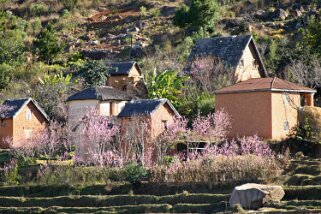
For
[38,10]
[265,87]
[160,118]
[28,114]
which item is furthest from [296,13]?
[160,118]

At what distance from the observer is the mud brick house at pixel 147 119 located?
3872 centimetres

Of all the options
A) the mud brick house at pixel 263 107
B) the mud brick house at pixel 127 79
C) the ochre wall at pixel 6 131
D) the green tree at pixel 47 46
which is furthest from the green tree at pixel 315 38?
the green tree at pixel 47 46

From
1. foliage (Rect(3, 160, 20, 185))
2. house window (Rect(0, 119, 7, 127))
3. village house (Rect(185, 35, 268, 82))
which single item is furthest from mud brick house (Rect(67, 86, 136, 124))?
village house (Rect(185, 35, 268, 82))

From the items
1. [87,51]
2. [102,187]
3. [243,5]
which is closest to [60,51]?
[87,51]

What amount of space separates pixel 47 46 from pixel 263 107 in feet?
90.3

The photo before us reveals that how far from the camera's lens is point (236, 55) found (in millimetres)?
48219

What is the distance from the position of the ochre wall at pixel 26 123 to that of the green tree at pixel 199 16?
62.0ft

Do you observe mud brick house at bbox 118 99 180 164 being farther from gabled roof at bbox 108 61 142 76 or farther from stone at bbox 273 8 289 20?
stone at bbox 273 8 289 20

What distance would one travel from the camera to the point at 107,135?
38.2m

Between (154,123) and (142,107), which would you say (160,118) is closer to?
(154,123)

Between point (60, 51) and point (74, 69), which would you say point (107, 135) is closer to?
point (74, 69)

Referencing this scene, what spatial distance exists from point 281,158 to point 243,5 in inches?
1551

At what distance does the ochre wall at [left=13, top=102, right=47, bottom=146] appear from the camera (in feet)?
154

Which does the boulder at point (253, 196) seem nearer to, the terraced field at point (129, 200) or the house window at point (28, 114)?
the terraced field at point (129, 200)
